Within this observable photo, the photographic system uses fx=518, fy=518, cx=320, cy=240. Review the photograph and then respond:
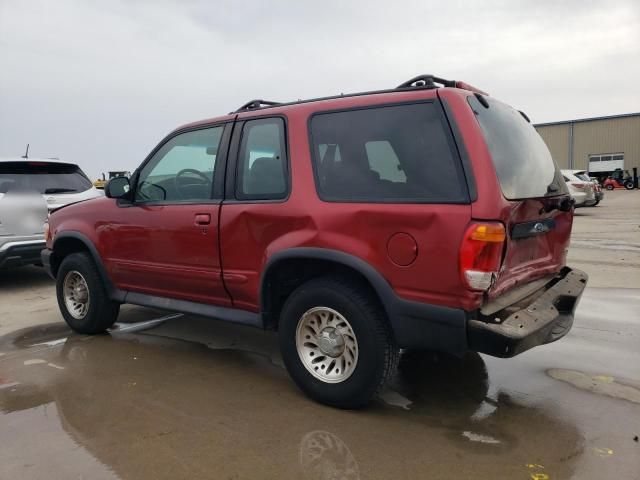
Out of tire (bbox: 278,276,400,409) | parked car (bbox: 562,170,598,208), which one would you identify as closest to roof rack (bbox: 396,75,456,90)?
tire (bbox: 278,276,400,409)

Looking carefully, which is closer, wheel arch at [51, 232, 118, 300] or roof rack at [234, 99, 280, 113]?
roof rack at [234, 99, 280, 113]

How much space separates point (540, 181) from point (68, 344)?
161 inches

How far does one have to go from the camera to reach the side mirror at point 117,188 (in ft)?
14.1

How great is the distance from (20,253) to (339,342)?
5.08m

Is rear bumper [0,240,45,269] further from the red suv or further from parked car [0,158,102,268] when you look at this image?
the red suv

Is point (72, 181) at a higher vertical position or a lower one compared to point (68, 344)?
higher

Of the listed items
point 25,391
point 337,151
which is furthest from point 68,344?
point 337,151

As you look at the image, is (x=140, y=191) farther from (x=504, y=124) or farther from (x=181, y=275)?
(x=504, y=124)

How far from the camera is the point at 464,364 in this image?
3959mm

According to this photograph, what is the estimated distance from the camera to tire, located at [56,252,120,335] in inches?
184

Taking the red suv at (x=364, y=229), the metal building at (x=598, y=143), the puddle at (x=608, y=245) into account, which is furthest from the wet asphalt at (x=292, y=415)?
the metal building at (x=598, y=143)

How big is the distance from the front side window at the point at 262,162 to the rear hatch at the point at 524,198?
1276mm

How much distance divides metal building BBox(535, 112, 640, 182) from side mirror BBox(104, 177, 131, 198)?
144 feet

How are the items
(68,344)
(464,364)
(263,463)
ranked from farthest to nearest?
(68,344) < (464,364) < (263,463)
